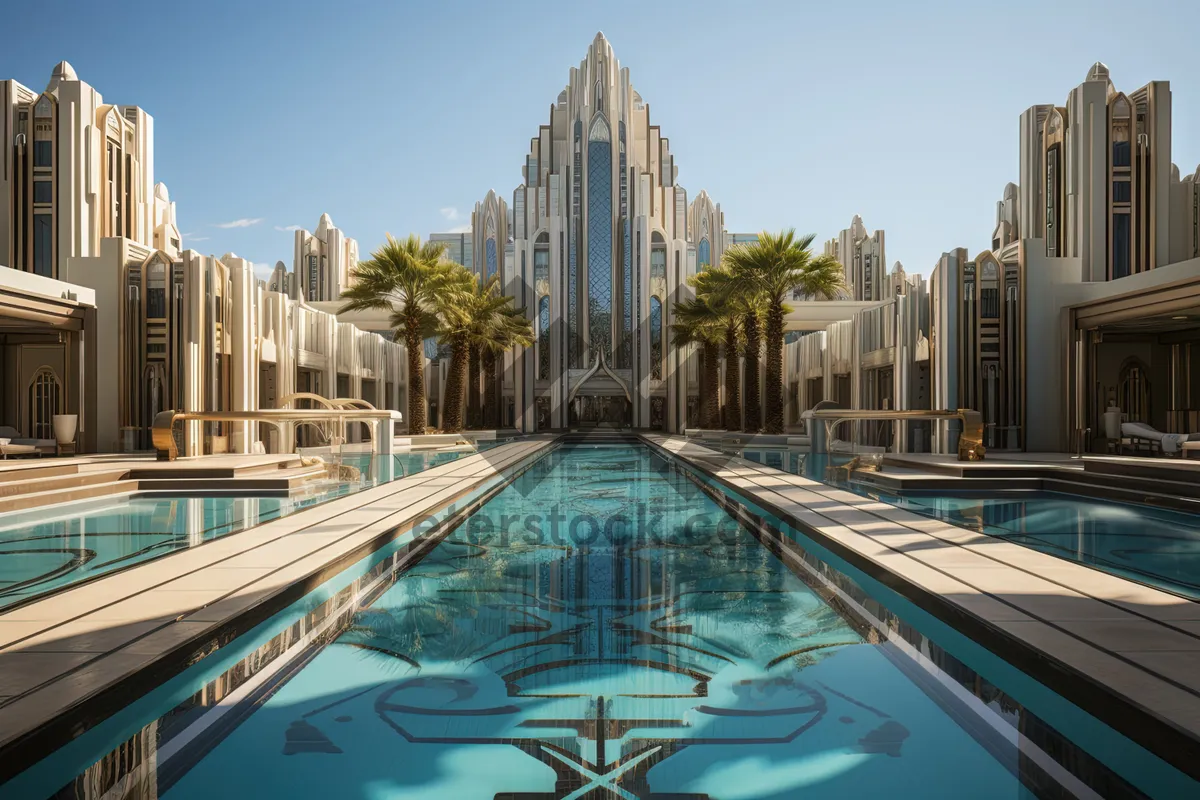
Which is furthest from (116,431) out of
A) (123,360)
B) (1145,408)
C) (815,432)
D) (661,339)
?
(661,339)

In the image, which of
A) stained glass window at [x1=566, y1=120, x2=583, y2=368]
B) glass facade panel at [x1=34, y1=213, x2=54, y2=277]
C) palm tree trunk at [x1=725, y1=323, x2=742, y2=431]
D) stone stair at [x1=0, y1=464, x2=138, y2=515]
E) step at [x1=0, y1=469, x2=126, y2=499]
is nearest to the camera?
stone stair at [x1=0, y1=464, x2=138, y2=515]

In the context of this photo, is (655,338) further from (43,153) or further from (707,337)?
(43,153)

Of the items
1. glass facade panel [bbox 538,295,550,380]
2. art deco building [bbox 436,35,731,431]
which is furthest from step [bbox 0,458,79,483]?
glass facade panel [bbox 538,295,550,380]

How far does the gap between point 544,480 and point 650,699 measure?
355 inches

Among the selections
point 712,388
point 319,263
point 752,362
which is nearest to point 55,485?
point 752,362

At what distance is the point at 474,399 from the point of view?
36969 millimetres

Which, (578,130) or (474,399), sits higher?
(578,130)

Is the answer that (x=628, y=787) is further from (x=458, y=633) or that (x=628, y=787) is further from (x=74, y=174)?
(x=74, y=174)

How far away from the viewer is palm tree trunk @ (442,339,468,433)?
22672 millimetres

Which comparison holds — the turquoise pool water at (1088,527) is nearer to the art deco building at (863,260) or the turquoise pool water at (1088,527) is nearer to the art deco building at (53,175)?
the art deco building at (53,175)

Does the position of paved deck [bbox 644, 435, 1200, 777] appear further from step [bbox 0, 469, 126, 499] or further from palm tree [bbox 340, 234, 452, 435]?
palm tree [bbox 340, 234, 452, 435]

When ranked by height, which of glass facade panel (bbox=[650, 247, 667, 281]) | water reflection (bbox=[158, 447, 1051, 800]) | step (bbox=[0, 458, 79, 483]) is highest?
glass facade panel (bbox=[650, 247, 667, 281])

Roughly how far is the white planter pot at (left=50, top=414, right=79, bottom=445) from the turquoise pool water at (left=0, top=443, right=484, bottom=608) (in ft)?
21.3

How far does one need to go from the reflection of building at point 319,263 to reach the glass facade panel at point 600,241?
1463 centimetres
